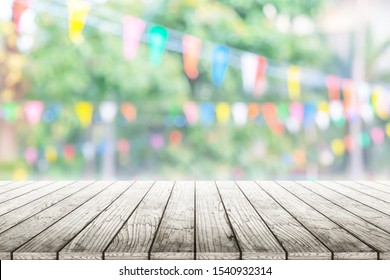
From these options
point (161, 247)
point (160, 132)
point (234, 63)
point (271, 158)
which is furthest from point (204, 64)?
point (161, 247)

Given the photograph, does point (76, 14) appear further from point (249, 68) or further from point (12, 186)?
point (249, 68)

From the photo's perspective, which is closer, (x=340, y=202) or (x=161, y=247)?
(x=161, y=247)

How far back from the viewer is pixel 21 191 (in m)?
3.43

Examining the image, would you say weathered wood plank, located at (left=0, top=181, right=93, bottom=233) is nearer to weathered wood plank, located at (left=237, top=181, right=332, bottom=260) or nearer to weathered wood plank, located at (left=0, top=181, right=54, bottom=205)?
weathered wood plank, located at (left=0, top=181, right=54, bottom=205)

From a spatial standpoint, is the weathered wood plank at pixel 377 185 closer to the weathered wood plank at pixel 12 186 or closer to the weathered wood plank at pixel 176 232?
the weathered wood plank at pixel 176 232

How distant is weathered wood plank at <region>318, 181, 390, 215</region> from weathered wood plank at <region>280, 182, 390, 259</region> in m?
0.17

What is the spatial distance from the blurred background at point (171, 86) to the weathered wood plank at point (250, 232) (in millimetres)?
3607

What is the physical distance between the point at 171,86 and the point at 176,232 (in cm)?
492

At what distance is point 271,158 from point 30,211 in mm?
5272

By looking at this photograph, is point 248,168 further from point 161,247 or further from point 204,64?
point 161,247

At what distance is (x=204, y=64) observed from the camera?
6.96 m

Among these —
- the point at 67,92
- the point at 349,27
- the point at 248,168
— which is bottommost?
the point at 248,168

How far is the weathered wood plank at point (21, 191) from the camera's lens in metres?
3.14

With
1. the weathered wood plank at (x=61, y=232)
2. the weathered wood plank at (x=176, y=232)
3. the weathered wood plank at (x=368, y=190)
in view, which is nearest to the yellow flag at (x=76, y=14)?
the weathered wood plank at (x=61, y=232)
